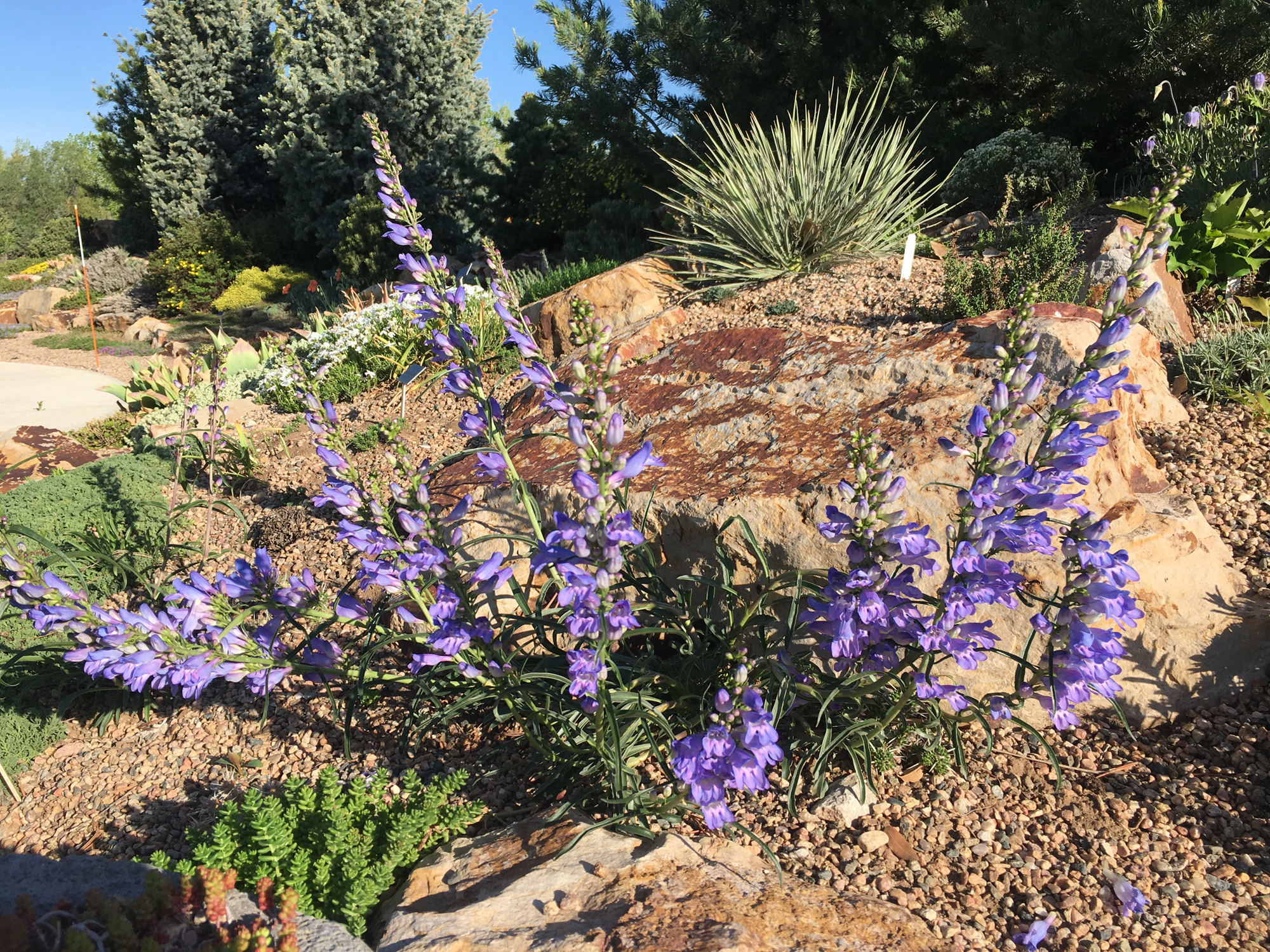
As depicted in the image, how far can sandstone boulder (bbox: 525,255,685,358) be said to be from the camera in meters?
5.82

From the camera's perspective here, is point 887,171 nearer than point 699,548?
No

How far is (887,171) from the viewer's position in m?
6.63

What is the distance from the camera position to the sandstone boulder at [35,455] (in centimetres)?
555

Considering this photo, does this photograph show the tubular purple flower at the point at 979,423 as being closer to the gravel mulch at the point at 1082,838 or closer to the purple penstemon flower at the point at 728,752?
the purple penstemon flower at the point at 728,752

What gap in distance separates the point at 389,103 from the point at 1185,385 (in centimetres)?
1469

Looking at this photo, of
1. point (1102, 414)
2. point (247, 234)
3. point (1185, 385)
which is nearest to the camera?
point (1102, 414)

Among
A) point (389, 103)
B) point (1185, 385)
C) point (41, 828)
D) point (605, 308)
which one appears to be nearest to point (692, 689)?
point (41, 828)

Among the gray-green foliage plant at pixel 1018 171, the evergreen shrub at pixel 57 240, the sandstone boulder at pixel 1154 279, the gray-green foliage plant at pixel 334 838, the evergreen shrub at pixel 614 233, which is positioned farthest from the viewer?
the evergreen shrub at pixel 57 240

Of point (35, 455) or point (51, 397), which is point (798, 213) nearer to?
point (35, 455)

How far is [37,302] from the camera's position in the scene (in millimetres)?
19531

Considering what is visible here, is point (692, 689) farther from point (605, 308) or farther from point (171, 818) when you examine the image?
point (605, 308)

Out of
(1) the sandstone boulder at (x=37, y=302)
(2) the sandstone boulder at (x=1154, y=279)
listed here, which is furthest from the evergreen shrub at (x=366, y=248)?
(1) the sandstone boulder at (x=37, y=302)

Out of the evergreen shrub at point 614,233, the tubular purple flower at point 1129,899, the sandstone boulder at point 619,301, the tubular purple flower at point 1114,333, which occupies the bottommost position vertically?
the tubular purple flower at point 1129,899

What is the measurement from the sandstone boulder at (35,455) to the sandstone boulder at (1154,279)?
7.21 meters
